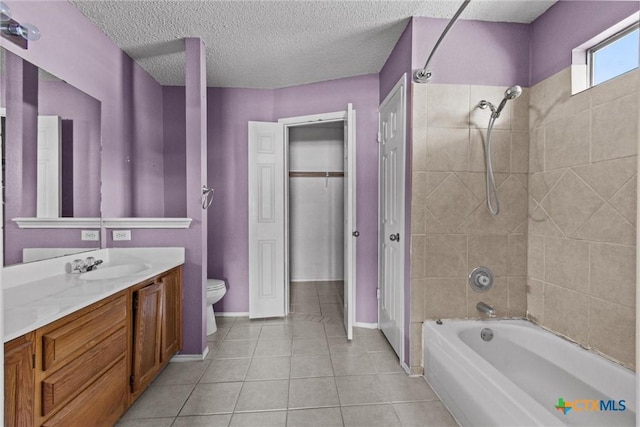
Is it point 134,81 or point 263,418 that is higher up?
point 134,81

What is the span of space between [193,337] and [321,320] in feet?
3.93

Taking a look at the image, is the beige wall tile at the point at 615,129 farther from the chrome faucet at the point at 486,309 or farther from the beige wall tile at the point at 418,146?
the chrome faucet at the point at 486,309

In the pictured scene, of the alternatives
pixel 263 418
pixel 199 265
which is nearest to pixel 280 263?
pixel 199 265

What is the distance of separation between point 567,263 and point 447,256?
64 cm

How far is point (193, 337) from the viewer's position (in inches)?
92.1

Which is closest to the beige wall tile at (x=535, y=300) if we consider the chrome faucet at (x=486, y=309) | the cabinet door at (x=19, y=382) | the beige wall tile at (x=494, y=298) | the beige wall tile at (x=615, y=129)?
the beige wall tile at (x=494, y=298)

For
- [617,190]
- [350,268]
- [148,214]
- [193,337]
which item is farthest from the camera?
[148,214]

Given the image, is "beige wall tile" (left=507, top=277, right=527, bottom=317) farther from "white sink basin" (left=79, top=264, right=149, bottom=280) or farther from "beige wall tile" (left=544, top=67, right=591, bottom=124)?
"white sink basin" (left=79, top=264, right=149, bottom=280)

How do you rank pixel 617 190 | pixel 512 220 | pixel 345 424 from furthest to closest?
pixel 512 220, pixel 345 424, pixel 617 190

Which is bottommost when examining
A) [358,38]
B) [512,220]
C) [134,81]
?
[512,220]

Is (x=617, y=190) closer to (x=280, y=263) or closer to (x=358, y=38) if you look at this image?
(x=358, y=38)

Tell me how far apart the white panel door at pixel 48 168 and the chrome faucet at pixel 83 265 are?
0.30 meters

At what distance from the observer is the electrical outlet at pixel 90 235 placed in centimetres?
208

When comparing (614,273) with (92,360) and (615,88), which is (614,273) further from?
(92,360)
